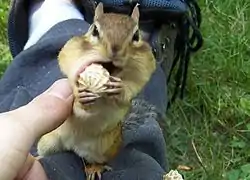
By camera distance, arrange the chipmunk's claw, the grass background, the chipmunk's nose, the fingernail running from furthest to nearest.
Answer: the grass background → the chipmunk's claw → the fingernail → the chipmunk's nose

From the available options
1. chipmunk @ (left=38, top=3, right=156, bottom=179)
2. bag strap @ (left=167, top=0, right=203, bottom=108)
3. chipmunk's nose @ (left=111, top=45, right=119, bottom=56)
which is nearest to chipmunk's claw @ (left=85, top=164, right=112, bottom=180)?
chipmunk @ (left=38, top=3, right=156, bottom=179)

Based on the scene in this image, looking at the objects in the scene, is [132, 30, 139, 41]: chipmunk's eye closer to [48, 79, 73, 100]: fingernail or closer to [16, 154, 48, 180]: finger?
[48, 79, 73, 100]: fingernail

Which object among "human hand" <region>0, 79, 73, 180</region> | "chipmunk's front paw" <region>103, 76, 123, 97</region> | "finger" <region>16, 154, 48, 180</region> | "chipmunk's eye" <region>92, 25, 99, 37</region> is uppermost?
"chipmunk's eye" <region>92, 25, 99, 37</region>

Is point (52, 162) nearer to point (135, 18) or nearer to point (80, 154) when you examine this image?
point (80, 154)

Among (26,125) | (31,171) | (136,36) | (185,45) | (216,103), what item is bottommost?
(216,103)

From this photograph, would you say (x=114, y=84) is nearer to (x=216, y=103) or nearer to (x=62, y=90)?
(x=62, y=90)

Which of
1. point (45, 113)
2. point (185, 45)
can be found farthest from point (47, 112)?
point (185, 45)

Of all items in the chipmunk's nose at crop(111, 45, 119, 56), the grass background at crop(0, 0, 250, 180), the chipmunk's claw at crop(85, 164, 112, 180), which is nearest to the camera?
the chipmunk's nose at crop(111, 45, 119, 56)
